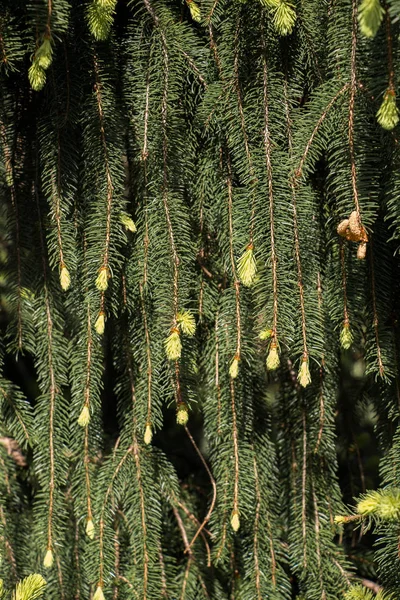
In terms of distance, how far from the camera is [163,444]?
189 centimetres

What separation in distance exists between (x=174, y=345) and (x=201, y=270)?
245 millimetres

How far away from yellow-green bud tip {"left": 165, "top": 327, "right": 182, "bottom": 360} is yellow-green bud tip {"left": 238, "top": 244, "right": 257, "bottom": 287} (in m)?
0.18

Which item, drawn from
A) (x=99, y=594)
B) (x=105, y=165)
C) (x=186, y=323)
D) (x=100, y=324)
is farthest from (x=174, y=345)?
(x=99, y=594)

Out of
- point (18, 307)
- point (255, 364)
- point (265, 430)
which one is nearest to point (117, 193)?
point (18, 307)

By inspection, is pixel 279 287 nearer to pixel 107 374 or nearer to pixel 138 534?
pixel 138 534

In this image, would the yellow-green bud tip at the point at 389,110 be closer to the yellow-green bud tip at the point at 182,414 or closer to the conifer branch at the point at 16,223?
the yellow-green bud tip at the point at 182,414

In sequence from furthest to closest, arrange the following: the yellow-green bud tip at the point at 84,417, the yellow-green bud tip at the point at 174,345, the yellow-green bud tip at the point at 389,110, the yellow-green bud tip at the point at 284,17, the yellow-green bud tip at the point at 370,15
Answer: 1. the yellow-green bud tip at the point at 84,417
2. the yellow-green bud tip at the point at 174,345
3. the yellow-green bud tip at the point at 284,17
4. the yellow-green bud tip at the point at 389,110
5. the yellow-green bud tip at the point at 370,15

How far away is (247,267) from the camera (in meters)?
1.15

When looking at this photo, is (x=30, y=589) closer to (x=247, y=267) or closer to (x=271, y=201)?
(x=247, y=267)

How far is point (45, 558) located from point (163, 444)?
0.60 metres

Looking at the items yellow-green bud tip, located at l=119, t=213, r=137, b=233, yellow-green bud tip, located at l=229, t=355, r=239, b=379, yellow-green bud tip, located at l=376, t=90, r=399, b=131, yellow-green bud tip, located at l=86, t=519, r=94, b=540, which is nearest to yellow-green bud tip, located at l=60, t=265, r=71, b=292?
yellow-green bud tip, located at l=119, t=213, r=137, b=233

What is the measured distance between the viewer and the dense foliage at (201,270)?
3.84 feet

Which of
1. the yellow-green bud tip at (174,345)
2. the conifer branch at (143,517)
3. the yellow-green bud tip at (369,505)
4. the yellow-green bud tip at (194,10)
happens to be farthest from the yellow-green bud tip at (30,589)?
the yellow-green bud tip at (194,10)

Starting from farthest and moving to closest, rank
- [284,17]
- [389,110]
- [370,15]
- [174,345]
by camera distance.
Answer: [174,345], [284,17], [389,110], [370,15]
